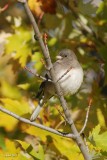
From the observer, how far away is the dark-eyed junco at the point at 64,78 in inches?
120

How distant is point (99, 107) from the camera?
10.8 ft

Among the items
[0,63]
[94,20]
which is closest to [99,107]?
[94,20]

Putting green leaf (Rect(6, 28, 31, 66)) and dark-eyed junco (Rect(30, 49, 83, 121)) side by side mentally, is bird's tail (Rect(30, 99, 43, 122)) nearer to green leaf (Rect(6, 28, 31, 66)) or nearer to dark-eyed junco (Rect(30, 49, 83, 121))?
dark-eyed junco (Rect(30, 49, 83, 121))

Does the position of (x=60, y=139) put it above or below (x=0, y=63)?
above

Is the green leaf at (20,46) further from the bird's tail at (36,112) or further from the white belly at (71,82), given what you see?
the white belly at (71,82)

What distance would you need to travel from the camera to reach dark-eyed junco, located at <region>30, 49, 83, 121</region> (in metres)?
3.04

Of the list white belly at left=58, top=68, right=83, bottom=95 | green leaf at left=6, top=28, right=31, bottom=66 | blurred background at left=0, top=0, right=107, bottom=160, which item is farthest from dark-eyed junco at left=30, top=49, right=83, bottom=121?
green leaf at left=6, top=28, right=31, bottom=66

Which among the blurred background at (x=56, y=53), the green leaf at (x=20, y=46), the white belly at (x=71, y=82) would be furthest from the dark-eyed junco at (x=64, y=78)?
the green leaf at (x=20, y=46)

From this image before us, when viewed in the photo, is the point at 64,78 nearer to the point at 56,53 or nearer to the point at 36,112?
the point at 36,112

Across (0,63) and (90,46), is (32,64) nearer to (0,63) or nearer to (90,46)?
(90,46)

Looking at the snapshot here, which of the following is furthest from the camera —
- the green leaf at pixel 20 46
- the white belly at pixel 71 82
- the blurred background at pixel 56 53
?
the green leaf at pixel 20 46

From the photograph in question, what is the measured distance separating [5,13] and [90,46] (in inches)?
29.5

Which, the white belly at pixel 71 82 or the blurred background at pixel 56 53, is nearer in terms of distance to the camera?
the white belly at pixel 71 82

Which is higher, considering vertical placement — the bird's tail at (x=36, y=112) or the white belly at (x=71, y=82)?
the white belly at (x=71, y=82)
